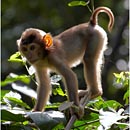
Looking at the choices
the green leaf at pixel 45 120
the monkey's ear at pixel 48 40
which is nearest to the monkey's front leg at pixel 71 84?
the monkey's ear at pixel 48 40

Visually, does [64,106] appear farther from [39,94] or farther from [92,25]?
[92,25]

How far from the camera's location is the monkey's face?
131 inches

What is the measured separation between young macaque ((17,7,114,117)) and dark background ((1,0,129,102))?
4.60 m

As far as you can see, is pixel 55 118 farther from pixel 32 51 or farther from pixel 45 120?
pixel 32 51

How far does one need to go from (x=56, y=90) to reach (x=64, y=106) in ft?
2.14

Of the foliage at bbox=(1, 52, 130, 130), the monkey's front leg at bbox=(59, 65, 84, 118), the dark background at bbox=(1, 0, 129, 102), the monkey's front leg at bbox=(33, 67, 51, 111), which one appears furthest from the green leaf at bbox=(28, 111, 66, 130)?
the dark background at bbox=(1, 0, 129, 102)

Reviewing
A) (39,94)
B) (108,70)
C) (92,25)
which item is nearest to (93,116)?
(39,94)

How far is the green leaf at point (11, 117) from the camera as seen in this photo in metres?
2.05

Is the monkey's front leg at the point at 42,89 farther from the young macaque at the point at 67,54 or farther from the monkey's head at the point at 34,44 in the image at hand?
the monkey's head at the point at 34,44

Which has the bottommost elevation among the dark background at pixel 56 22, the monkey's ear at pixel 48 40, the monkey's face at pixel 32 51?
the dark background at pixel 56 22

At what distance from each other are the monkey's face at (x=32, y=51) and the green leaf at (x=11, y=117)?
1.25 meters

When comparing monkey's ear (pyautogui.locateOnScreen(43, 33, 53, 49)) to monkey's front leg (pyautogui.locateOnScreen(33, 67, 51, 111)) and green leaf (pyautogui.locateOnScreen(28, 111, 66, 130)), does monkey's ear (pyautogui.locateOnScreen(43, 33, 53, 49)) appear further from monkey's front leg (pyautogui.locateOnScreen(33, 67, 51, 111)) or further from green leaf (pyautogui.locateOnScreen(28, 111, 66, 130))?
green leaf (pyautogui.locateOnScreen(28, 111, 66, 130))

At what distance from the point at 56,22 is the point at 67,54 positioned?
19.9 ft

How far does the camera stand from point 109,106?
2570 mm
